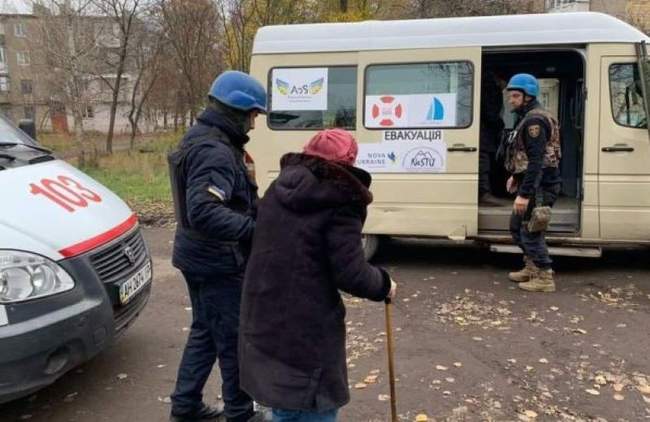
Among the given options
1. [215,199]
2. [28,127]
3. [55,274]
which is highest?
[28,127]

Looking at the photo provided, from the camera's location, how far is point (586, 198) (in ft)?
20.1

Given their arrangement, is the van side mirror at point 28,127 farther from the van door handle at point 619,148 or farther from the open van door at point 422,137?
the van door handle at point 619,148

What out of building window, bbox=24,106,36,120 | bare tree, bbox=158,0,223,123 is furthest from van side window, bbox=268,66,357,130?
building window, bbox=24,106,36,120

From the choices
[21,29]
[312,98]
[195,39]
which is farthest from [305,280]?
[21,29]

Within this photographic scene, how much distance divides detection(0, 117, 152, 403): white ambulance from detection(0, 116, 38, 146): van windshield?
0.24 m

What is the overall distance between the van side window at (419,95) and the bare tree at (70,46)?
15631 mm

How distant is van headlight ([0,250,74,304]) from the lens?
299cm

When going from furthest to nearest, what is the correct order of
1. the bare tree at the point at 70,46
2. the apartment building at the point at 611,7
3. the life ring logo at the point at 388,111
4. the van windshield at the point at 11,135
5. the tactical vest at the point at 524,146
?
the apartment building at the point at 611,7 < the bare tree at the point at 70,46 < the life ring logo at the point at 388,111 < the tactical vest at the point at 524,146 < the van windshield at the point at 11,135

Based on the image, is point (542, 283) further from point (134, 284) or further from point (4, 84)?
point (4, 84)

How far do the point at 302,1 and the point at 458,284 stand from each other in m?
14.3

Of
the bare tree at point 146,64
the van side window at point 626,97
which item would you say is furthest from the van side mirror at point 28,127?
the bare tree at point 146,64

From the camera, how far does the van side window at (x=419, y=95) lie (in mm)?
6250

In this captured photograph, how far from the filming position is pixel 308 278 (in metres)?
2.31

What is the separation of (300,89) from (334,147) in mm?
4441
